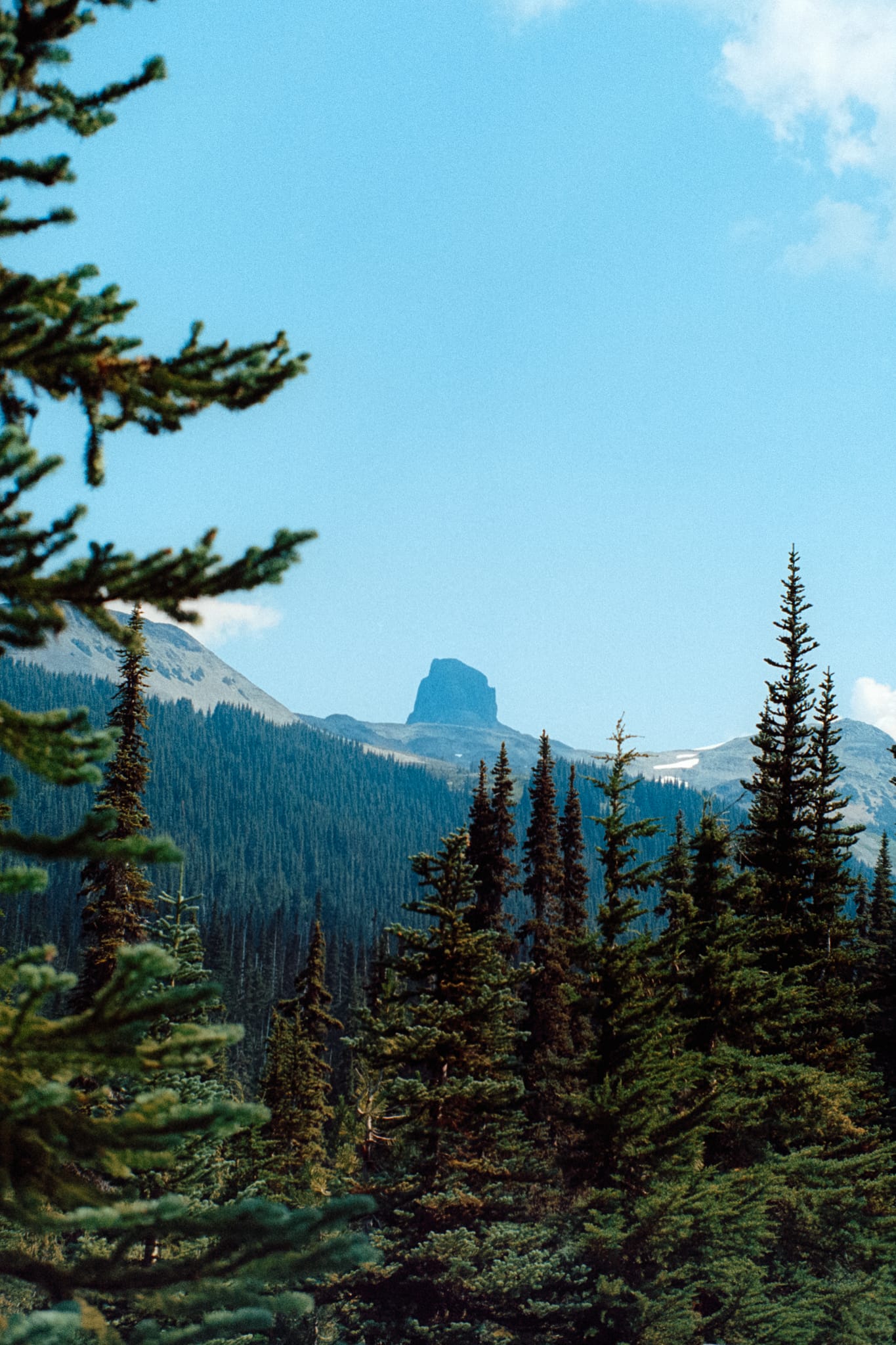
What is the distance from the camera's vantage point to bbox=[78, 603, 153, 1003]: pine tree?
25781mm

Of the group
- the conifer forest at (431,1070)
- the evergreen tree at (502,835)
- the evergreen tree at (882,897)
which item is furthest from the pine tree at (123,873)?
the evergreen tree at (882,897)

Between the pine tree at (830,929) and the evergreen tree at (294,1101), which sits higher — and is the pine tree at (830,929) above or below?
above

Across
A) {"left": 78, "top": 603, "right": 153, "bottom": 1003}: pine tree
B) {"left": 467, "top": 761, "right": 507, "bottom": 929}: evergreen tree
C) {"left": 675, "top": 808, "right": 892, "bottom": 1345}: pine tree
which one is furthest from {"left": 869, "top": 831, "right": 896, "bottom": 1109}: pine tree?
{"left": 78, "top": 603, "right": 153, "bottom": 1003}: pine tree

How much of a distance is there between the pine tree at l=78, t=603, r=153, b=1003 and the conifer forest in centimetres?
14

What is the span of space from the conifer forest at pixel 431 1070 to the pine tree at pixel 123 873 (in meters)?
0.14

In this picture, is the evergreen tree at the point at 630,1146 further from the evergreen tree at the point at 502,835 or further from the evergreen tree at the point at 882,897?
the evergreen tree at the point at 882,897

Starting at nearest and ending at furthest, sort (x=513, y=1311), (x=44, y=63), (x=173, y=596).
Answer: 1. (x=173, y=596)
2. (x=44, y=63)
3. (x=513, y=1311)

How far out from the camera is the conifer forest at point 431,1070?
158 inches

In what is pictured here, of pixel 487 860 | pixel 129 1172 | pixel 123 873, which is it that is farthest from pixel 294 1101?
pixel 129 1172

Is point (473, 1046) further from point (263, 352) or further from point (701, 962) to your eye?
point (263, 352)

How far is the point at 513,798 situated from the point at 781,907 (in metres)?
14.3

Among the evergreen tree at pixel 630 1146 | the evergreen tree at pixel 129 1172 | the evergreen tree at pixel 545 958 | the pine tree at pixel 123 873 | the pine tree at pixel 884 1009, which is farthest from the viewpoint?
the pine tree at pixel 884 1009

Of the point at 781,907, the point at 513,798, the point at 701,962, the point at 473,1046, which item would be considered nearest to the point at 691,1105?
the point at 701,962

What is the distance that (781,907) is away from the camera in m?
30.5
